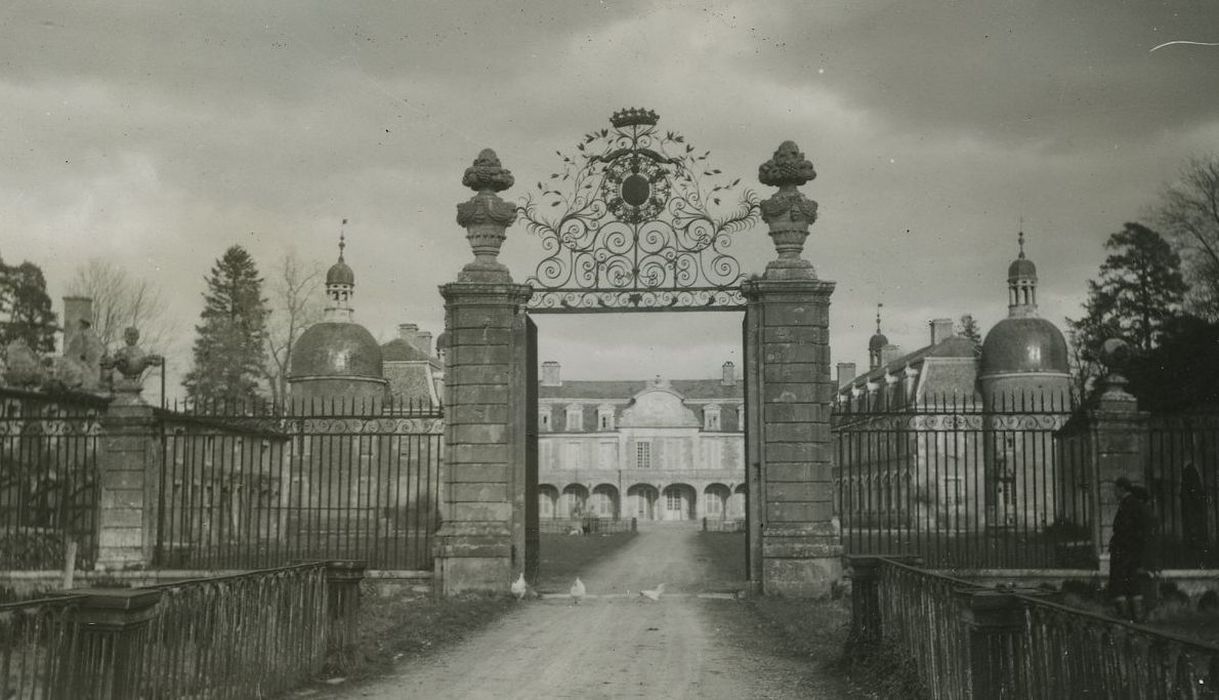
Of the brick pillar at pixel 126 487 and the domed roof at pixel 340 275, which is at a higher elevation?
the domed roof at pixel 340 275

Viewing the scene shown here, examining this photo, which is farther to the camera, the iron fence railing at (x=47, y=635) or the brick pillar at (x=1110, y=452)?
the brick pillar at (x=1110, y=452)

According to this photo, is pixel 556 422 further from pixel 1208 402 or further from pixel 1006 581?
pixel 1006 581

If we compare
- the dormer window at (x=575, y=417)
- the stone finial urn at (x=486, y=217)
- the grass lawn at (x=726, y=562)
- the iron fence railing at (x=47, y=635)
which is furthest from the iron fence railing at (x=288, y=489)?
the dormer window at (x=575, y=417)

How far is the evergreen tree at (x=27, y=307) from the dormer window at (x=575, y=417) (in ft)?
127

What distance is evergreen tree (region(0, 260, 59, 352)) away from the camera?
41.5 m

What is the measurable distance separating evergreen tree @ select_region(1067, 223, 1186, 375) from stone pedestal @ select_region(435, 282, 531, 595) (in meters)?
28.8

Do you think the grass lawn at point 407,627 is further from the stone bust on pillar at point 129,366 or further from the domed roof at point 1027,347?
the domed roof at point 1027,347

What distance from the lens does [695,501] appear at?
74562mm

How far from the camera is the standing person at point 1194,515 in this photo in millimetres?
13788

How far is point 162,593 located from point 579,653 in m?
4.42

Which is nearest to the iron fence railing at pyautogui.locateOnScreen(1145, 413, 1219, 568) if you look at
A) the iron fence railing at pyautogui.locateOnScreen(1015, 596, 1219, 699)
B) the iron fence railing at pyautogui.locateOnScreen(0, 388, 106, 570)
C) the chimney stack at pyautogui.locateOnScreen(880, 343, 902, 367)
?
the iron fence railing at pyautogui.locateOnScreen(1015, 596, 1219, 699)

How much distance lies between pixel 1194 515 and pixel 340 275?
1567 inches

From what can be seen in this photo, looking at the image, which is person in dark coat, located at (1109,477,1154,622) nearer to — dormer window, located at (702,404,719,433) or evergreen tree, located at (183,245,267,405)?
evergreen tree, located at (183,245,267,405)

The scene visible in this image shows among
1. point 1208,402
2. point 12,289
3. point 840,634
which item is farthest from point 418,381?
point 840,634
